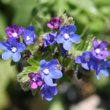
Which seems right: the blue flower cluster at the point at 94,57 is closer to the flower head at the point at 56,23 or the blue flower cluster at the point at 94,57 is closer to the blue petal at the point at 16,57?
the flower head at the point at 56,23

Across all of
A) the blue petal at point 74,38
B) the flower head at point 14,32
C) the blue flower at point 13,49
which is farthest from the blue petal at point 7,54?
the blue petal at point 74,38

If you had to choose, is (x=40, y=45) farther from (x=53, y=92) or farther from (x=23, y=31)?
(x=53, y=92)

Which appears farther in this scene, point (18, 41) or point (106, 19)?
point (106, 19)

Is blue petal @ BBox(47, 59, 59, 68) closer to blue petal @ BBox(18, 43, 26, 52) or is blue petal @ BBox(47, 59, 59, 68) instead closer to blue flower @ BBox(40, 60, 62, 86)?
blue flower @ BBox(40, 60, 62, 86)

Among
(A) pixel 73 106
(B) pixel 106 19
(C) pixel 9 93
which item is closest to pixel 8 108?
(C) pixel 9 93

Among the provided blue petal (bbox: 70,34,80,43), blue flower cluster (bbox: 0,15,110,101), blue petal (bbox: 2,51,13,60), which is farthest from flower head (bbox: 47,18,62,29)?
blue petal (bbox: 2,51,13,60)

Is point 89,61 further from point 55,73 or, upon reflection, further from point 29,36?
point 29,36

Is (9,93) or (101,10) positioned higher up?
(101,10)
